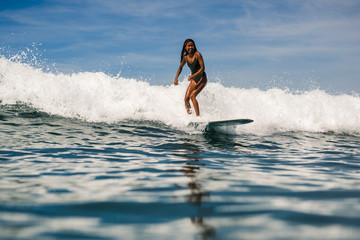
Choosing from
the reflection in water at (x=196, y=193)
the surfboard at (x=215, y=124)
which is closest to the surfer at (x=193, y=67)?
the surfboard at (x=215, y=124)

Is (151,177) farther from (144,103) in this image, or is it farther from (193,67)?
(144,103)

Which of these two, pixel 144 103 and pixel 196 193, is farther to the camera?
pixel 144 103

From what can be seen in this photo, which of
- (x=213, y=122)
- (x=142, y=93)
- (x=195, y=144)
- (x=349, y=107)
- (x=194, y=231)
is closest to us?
(x=194, y=231)

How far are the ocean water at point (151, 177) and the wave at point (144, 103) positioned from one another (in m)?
0.08

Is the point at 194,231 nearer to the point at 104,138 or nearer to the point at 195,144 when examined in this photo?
the point at 195,144

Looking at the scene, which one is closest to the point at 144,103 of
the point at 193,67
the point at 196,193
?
the point at 193,67

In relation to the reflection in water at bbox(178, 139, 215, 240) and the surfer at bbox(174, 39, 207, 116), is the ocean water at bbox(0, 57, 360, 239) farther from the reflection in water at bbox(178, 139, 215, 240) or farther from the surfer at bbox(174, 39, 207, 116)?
the surfer at bbox(174, 39, 207, 116)

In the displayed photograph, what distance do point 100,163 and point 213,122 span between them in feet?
14.4

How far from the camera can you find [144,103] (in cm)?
1184

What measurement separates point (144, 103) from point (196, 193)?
9.03 m

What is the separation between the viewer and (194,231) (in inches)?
80.1

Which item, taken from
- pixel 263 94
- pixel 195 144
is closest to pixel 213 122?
pixel 195 144

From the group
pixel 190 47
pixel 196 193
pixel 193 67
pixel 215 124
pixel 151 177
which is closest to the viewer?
pixel 196 193

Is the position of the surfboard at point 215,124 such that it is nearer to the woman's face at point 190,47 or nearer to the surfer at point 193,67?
the surfer at point 193,67
